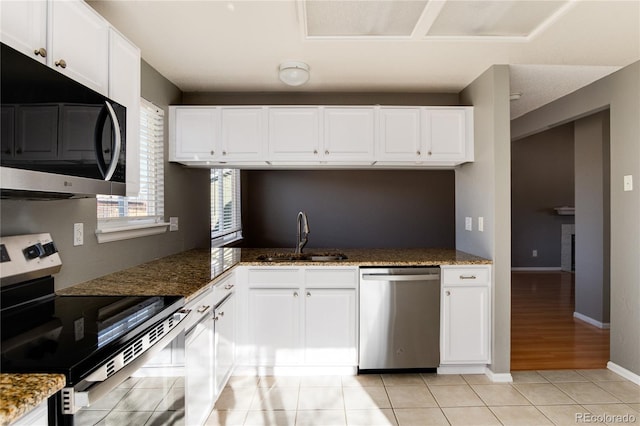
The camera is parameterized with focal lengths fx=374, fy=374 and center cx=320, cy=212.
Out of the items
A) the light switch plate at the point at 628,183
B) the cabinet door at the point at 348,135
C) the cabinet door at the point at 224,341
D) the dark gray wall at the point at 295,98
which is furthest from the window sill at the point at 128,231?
the light switch plate at the point at 628,183

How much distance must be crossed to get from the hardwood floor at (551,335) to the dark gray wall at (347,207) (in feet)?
4.70

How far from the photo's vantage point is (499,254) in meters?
2.82

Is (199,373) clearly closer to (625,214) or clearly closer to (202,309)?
(202,309)

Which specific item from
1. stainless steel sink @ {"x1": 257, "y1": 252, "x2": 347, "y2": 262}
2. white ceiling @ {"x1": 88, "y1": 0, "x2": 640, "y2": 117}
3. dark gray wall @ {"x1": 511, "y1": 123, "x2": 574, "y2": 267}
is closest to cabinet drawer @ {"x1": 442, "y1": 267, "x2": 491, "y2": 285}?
stainless steel sink @ {"x1": 257, "y1": 252, "x2": 347, "y2": 262}

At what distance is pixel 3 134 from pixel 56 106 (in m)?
0.25

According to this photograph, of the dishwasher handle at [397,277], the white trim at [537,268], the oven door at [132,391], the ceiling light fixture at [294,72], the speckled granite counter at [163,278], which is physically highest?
the ceiling light fixture at [294,72]

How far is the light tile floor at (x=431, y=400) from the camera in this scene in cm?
225

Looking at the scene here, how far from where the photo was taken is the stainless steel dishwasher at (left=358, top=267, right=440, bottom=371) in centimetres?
278

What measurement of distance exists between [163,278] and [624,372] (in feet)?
11.1

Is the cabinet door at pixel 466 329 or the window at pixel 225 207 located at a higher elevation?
the window at pixel 225 207

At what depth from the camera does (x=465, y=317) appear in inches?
112

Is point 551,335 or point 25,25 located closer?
point 25,25

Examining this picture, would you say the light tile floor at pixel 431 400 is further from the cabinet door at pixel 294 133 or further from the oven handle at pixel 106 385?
the cabinet door at pixel 294 133

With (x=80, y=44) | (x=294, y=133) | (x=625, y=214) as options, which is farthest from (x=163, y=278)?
(x=625, y=214)
